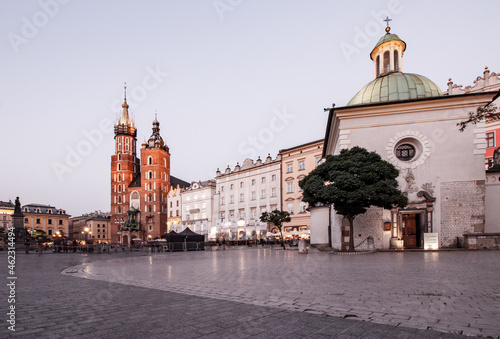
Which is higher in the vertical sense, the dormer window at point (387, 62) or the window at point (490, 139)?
the dormer window at point (387, 62)

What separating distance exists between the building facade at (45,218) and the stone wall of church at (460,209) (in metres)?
109

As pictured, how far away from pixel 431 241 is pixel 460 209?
3576 mm

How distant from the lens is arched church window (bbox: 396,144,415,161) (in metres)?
25.1

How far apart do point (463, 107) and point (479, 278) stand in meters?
19.6

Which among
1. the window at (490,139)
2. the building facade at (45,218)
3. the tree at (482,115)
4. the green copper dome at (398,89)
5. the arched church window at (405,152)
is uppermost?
the green copper dome at (398,89)

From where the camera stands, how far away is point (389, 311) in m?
5.04

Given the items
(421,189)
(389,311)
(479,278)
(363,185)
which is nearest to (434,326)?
(389,311)

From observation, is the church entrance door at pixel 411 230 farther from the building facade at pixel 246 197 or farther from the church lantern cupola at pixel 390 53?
the building facade at pixel 246 197

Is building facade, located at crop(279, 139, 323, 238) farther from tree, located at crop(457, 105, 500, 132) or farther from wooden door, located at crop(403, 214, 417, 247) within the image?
tree, located at crop(457, 105, 500, 132)

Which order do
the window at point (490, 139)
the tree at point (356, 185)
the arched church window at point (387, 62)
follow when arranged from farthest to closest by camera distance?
the window at point (490, 139), the arched church window at point (387, 62), the tree at point (356, 185)

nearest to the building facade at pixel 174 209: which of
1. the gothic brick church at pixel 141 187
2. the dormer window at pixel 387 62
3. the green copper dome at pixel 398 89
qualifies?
the gothic brick church at pixel 141 187

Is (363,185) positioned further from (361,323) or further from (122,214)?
(122,214)

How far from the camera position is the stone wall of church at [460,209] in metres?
23.0

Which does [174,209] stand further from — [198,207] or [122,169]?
[122,169]
